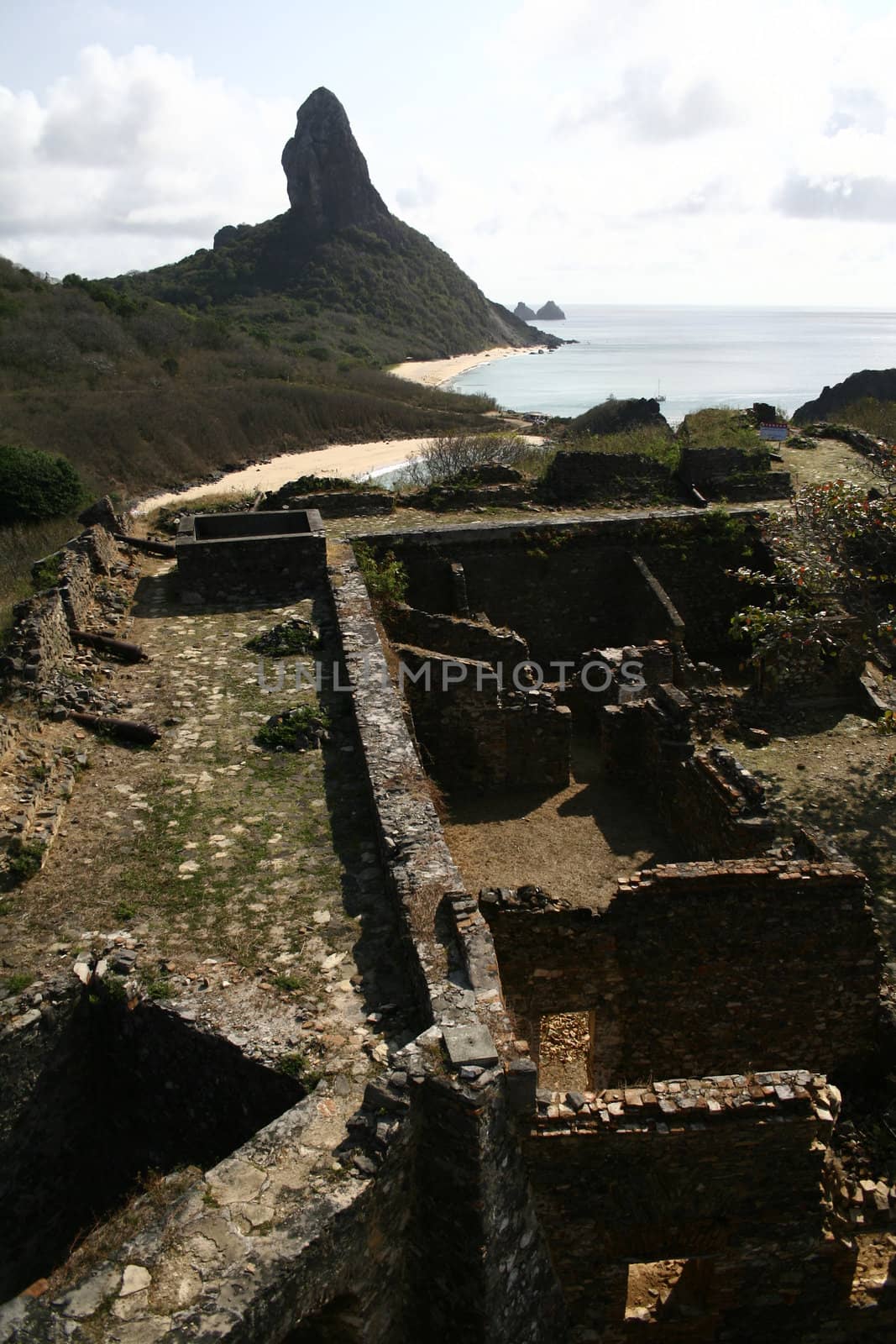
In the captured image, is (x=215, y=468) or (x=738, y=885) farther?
(x=215, y=468)

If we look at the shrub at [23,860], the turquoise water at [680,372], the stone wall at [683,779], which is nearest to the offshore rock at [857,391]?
the turquoise water at [680,372]

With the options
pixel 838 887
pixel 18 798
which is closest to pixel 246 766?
pixel 18 798

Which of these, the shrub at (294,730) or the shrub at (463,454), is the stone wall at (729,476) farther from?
the shrub at (294,730)

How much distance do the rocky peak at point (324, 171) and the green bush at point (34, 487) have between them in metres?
86.6

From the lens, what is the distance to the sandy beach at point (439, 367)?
74.8 m

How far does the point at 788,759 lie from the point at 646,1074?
649cm

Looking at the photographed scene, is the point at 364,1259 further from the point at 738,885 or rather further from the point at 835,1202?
the point at 738,885

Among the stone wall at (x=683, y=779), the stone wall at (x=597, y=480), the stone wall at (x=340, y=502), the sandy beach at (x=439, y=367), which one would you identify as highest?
the sandy beach at (x=439, y=367)

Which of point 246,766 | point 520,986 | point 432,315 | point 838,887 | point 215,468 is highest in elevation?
point 432,315

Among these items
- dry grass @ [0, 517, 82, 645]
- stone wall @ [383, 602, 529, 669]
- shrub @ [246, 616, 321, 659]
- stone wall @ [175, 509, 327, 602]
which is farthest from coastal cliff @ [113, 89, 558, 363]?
shrub @ [246, 616, 321, 659]

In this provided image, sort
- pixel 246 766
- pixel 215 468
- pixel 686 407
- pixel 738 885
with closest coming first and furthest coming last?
pixel 738 885 < pixel 246 766 < pixel 215 468 < pixel 686 407

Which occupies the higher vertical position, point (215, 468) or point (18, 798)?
point (215, 468)

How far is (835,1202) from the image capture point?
19.8 ft

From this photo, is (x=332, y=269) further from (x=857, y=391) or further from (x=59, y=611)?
(x=59, y=611)
